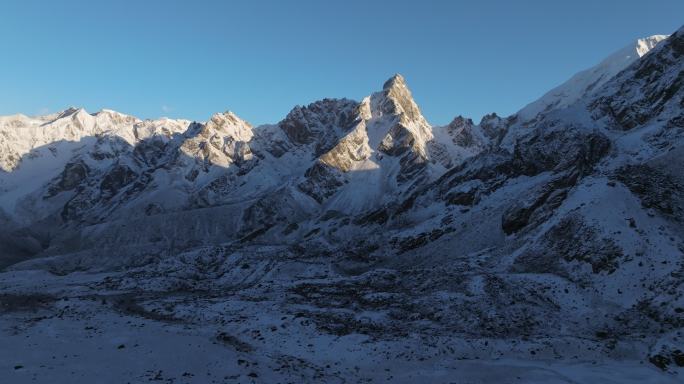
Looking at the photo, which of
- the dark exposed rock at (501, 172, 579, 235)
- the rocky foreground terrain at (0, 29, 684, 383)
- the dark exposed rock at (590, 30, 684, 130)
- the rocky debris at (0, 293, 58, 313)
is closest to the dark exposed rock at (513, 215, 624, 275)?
the rocky foreground terrain at (0, 29, 684, 383)

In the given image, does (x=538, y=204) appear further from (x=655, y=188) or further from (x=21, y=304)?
(x=21, y=304)

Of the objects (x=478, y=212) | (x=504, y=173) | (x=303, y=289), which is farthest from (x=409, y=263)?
(x=504, y=173)

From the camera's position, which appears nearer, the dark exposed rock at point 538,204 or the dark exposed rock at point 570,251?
the dark exposed rock at point 570,251

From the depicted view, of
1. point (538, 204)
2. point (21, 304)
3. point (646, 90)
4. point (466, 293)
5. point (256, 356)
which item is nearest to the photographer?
point (256, 356)

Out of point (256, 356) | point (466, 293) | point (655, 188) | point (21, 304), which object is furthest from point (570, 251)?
point (21, 304)

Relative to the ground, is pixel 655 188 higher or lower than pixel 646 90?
lower

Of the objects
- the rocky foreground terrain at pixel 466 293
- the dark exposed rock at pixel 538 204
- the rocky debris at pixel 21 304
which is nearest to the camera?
the rocky foreground terrain at pixel 466 293

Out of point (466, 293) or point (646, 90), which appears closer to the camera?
point (466, 293)

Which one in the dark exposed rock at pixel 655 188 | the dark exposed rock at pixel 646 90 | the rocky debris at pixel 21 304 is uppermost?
the dark exposed rock at pixel 646 90

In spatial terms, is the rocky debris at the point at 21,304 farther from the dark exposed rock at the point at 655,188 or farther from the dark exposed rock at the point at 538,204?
the dark exposed rock at the point at 655,188

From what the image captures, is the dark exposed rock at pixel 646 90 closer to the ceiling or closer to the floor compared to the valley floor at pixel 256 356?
closer to the ceiling

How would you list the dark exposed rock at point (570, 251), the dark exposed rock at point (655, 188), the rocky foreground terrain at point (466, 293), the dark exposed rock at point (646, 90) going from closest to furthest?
1. the rocky foreground terrain at point (466, 293)
2. the dark exposed rock at point (570, 251)
3. the dark exposed rock at point (655, 188)
4. the dark exposed rock at point (646, 90)

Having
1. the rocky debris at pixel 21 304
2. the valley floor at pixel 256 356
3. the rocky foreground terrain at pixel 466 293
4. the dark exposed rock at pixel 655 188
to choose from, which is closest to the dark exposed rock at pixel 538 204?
the rocky foreground terrain at pixel 466 293

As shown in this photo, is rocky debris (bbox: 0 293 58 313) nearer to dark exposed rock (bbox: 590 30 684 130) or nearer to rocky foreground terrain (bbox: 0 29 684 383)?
rocky foreground terrain (bbox: 0 29 684 383)
